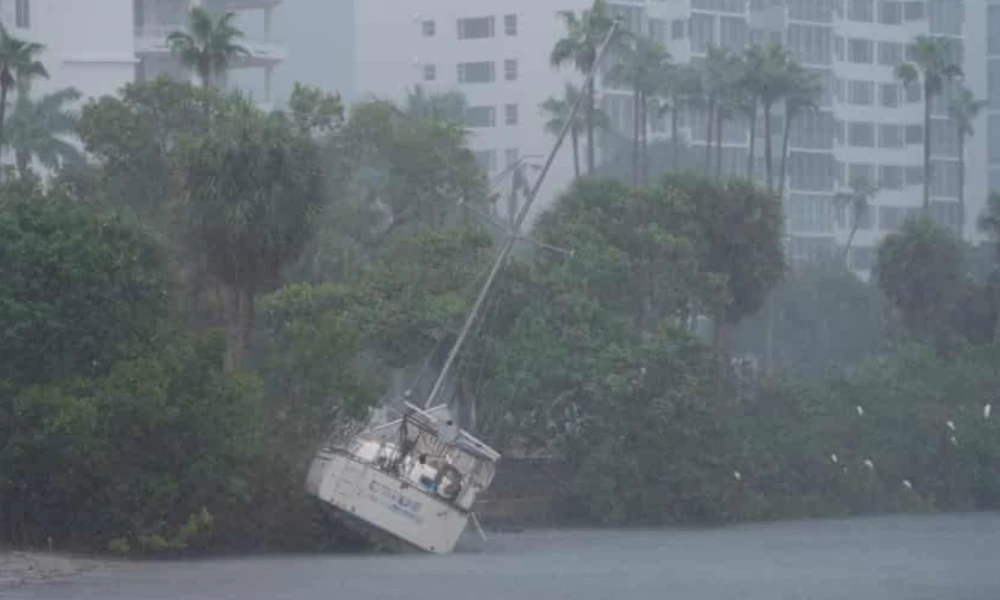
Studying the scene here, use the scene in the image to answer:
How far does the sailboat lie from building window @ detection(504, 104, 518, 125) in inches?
2359

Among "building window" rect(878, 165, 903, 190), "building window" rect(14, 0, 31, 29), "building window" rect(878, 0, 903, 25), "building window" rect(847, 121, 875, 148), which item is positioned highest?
"building window" rect(878, 0, 903, 25)

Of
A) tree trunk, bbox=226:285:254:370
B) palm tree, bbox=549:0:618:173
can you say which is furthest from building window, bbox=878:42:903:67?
tree trunk, bbox=226:285:254:370

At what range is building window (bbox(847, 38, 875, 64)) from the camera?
10544 centimetres

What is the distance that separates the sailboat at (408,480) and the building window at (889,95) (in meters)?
64.7

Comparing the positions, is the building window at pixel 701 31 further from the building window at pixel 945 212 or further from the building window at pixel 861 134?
the building window at pixel 945 212

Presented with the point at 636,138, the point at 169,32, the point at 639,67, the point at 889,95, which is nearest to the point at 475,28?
the point at 639,67

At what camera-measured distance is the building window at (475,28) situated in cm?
10381

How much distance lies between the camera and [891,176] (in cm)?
10488

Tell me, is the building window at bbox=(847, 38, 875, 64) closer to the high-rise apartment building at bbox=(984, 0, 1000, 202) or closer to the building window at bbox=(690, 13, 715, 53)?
the high-rise apartment building at bbox=(984, 0, 1000, 202)

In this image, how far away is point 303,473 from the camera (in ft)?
146

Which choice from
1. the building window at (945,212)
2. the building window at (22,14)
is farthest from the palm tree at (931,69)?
the building window at (22,14)

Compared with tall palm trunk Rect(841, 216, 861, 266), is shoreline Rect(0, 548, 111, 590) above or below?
below

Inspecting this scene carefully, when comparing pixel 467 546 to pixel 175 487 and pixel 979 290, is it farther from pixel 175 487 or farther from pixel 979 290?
pixel 979 290

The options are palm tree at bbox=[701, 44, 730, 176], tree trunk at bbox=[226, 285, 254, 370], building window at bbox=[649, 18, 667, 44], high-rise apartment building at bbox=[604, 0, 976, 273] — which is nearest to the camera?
tree trunk at bbox=[226, 285, 254, 370]
